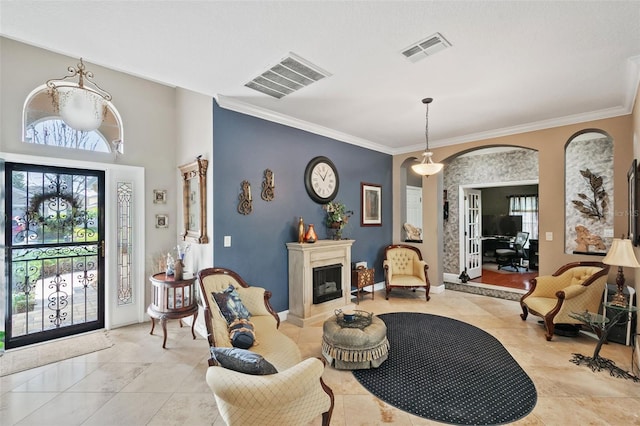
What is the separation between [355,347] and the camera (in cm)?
265

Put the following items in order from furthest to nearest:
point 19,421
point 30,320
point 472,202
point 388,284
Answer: point 472,202 → point 388,284 → point 30,320 → point 19,421

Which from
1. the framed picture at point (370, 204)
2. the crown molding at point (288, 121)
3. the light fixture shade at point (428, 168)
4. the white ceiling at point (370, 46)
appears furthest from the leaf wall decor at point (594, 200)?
the crown molding at point (288, 121)

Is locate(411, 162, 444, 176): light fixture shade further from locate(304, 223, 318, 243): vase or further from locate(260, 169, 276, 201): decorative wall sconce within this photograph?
locate(260, 169, 276, 201): decorative wall sconce

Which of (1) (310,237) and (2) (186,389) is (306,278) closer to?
(1) (310,237)

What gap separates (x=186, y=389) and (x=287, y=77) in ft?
10.0

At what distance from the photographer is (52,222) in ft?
11.3

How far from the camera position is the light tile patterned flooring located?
207 centimetres

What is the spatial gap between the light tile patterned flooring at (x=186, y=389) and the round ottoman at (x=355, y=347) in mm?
128

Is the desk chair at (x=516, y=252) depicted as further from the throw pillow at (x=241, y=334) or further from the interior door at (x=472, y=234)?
the throw pillow at (x=241, y=334)

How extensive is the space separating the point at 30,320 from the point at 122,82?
323 centimetres

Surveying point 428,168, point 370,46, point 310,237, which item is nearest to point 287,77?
point 370,46

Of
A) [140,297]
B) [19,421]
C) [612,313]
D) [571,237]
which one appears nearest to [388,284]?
[612,313]

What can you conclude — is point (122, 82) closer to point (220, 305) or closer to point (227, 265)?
point (227, 265)

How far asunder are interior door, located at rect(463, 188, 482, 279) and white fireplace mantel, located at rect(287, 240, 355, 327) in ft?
12.8
